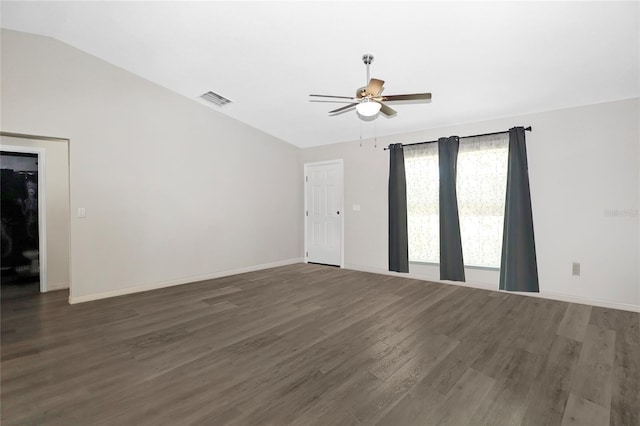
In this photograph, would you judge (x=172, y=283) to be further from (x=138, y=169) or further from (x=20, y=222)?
(x=20, y=222)

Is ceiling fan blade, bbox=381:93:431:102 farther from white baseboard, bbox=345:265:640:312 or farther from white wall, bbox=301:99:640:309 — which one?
white baseboard, bbox=345:265:640:312

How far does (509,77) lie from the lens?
332 cm

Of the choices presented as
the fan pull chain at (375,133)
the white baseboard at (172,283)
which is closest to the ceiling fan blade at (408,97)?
the fan pull chain at (375,133)

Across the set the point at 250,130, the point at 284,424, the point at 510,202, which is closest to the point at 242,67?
the point at 250,130

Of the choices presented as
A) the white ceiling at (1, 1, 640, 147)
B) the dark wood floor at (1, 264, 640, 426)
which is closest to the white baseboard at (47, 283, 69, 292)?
the dark wood floor at (1, 264, 640, 426)

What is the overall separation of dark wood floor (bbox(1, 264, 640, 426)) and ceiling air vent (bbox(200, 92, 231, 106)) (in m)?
3.13

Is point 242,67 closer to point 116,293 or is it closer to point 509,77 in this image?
point 509,77

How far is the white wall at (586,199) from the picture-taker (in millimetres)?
3475

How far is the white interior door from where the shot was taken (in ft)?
19.9

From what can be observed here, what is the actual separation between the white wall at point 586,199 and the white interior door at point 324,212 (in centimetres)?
264

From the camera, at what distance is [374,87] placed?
274 centimetres

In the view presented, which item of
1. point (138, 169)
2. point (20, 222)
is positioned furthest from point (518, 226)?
point (20, 222)

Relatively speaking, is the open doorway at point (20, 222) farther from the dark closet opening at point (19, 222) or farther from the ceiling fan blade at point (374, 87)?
the ceiling fan blade at point (374, 87)

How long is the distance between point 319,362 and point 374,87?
8.15 ft
